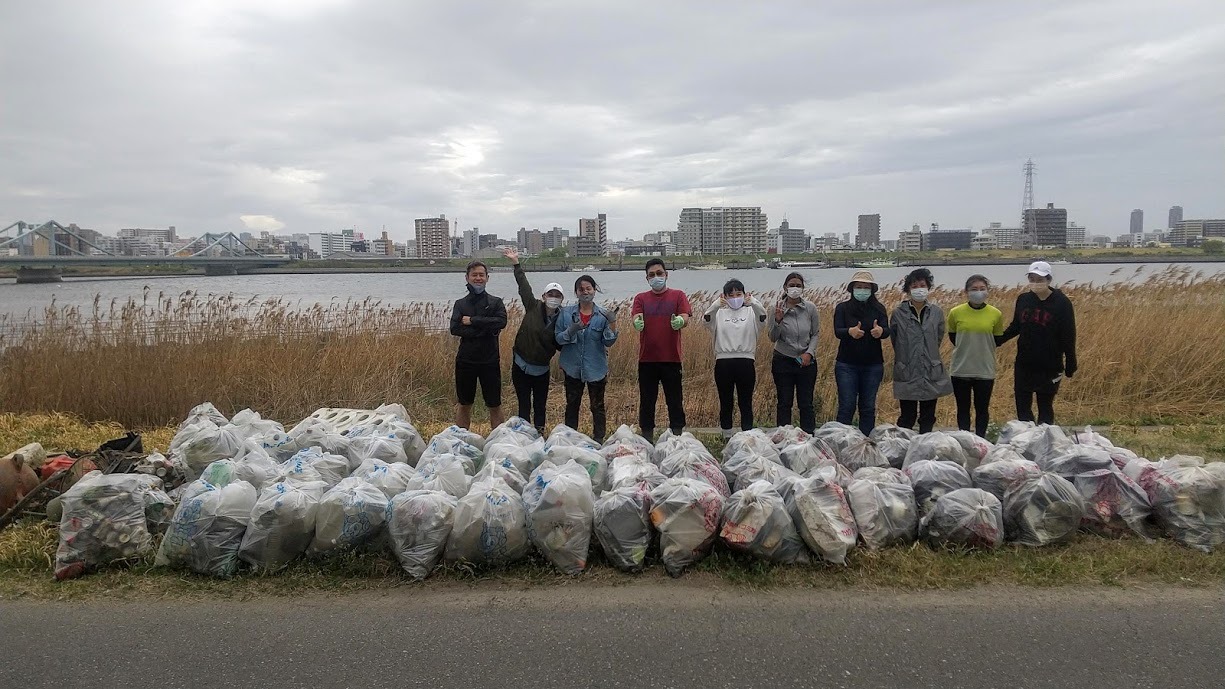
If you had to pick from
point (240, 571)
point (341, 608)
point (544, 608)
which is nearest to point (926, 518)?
point (544, 608)

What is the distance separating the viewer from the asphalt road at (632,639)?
11.0 ft

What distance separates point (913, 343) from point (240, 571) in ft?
19.6

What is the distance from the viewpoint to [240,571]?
4609 mm

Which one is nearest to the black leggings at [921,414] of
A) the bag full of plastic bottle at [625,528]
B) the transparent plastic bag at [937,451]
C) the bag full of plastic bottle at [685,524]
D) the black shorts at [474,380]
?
the transparent plastic bag at [937,451]

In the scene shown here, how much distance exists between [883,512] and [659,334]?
3046 mm

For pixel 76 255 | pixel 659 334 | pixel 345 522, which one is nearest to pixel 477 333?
pixel 659 334

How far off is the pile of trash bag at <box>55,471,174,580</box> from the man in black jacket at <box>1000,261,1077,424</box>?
291 inches

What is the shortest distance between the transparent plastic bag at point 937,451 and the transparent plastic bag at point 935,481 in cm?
31

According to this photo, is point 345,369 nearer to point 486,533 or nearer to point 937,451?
point 486,533

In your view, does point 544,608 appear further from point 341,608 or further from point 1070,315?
point 1070,315

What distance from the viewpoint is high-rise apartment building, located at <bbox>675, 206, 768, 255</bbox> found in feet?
229

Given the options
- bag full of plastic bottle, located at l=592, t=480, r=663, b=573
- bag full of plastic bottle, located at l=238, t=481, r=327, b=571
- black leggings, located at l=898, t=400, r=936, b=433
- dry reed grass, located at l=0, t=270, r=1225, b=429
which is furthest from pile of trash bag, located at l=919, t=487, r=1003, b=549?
dry reed grass, located at l=0, t=270, r=1225, b=429

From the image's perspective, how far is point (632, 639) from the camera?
12.2ft

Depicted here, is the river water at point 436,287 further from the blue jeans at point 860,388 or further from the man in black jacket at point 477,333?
the blue jeans at point 860,388
